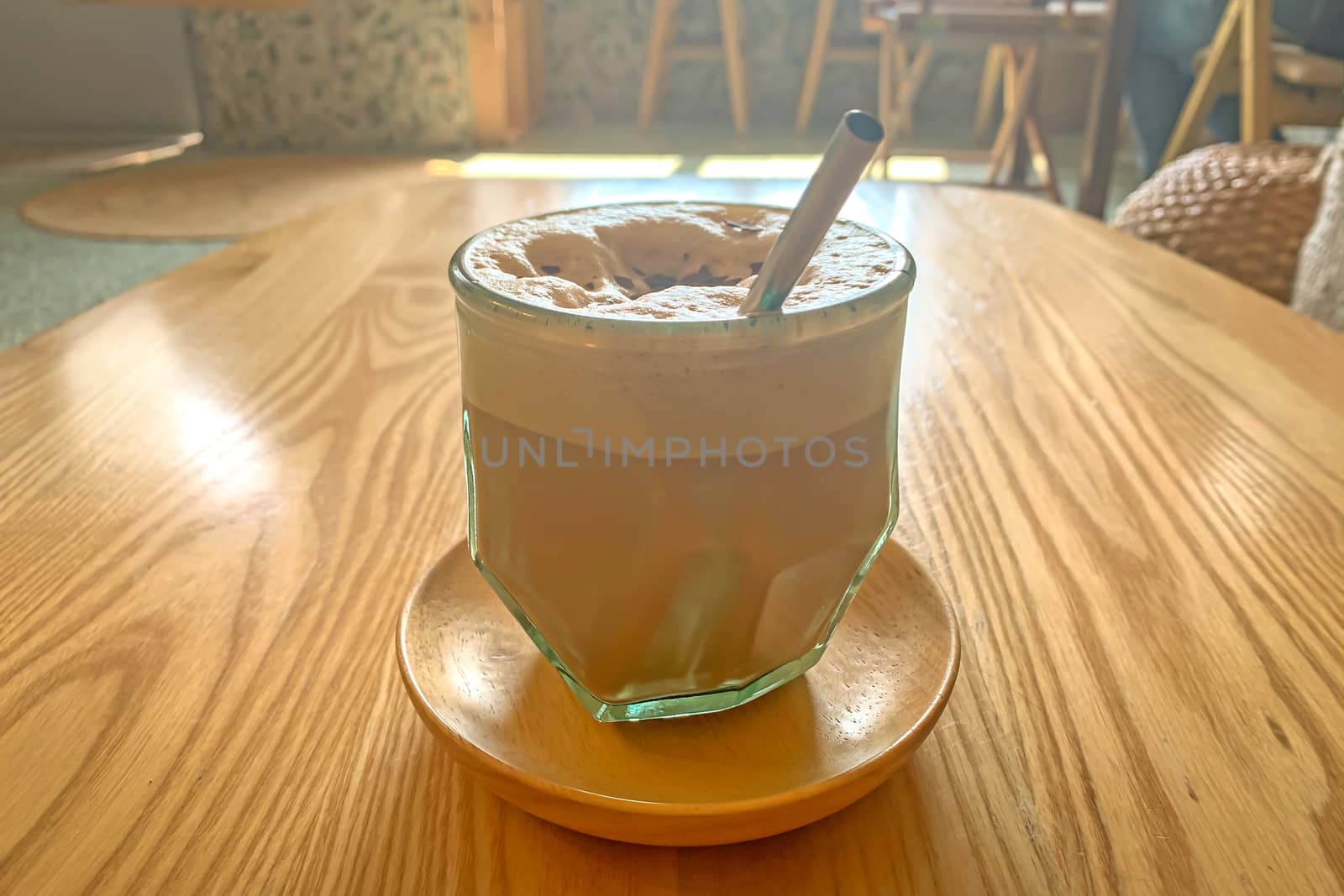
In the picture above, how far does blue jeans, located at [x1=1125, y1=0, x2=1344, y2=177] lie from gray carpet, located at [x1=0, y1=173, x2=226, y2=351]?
6.70 ft

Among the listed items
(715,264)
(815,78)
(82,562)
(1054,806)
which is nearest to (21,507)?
(82,562)

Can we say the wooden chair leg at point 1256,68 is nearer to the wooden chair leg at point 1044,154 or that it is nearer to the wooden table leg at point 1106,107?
the wooden table leg at point 1106,107

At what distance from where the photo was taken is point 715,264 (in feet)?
1.11

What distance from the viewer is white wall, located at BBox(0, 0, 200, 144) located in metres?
2.87

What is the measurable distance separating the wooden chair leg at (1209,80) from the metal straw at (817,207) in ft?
6.87

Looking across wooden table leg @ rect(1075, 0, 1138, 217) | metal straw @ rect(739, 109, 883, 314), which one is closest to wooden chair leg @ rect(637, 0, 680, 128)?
wooden table leg @ rect(1075, 0, 1138, 217)

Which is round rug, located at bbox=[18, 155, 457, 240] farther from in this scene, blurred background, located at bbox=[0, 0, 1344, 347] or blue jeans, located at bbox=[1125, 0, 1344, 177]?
blue jeans, located at bbox=[1125, 0, 1344, 177]

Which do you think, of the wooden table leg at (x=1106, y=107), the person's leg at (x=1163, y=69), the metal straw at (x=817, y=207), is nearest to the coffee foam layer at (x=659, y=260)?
the metal straw at (x=817, y=207)

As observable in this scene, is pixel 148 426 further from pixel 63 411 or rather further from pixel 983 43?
pixel 983 43

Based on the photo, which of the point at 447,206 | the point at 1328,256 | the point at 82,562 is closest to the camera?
the point at 82,562

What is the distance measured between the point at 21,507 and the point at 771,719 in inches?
14.0

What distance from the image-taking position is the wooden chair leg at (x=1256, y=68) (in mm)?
1826

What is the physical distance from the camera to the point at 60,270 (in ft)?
6.18

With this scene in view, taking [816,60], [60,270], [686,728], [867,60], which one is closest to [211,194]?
[60,270]
